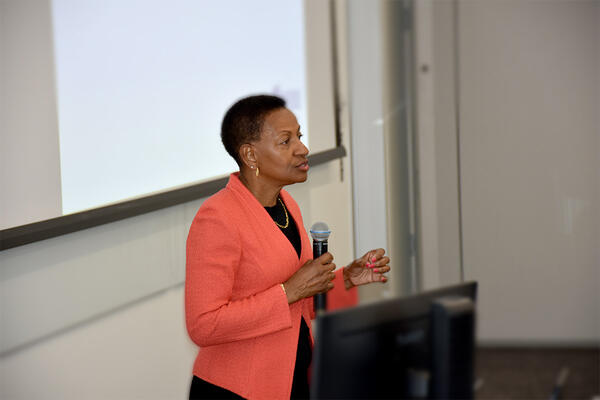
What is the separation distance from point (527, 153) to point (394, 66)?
43.2 inches

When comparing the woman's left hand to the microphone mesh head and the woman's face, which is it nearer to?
the microphone mesh head

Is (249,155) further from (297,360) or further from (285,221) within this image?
(297,360)

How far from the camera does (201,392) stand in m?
1.68

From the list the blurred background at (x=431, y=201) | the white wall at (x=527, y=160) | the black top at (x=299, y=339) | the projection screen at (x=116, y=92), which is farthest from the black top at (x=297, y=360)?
the white wall at (x=527, y=160)

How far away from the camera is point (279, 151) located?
5.86 ft

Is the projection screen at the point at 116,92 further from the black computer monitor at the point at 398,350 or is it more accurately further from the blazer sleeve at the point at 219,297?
the black computer monitor at the point at 398,350

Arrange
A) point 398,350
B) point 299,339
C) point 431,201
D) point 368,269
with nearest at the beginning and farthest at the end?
point 398,350 → point 299,339 → point 368,269 → point 431,201

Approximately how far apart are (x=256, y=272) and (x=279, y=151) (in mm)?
370

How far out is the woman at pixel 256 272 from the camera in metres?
1.55

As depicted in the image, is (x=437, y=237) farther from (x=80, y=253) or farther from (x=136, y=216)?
(x=80, y=253)

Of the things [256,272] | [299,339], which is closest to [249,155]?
[256,272]

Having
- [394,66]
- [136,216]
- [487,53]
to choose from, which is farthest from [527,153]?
[136,216]

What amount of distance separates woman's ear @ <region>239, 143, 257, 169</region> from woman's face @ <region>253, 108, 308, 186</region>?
0.01 m

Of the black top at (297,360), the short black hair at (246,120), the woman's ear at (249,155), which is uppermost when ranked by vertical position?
the short black hair at (246,120)
